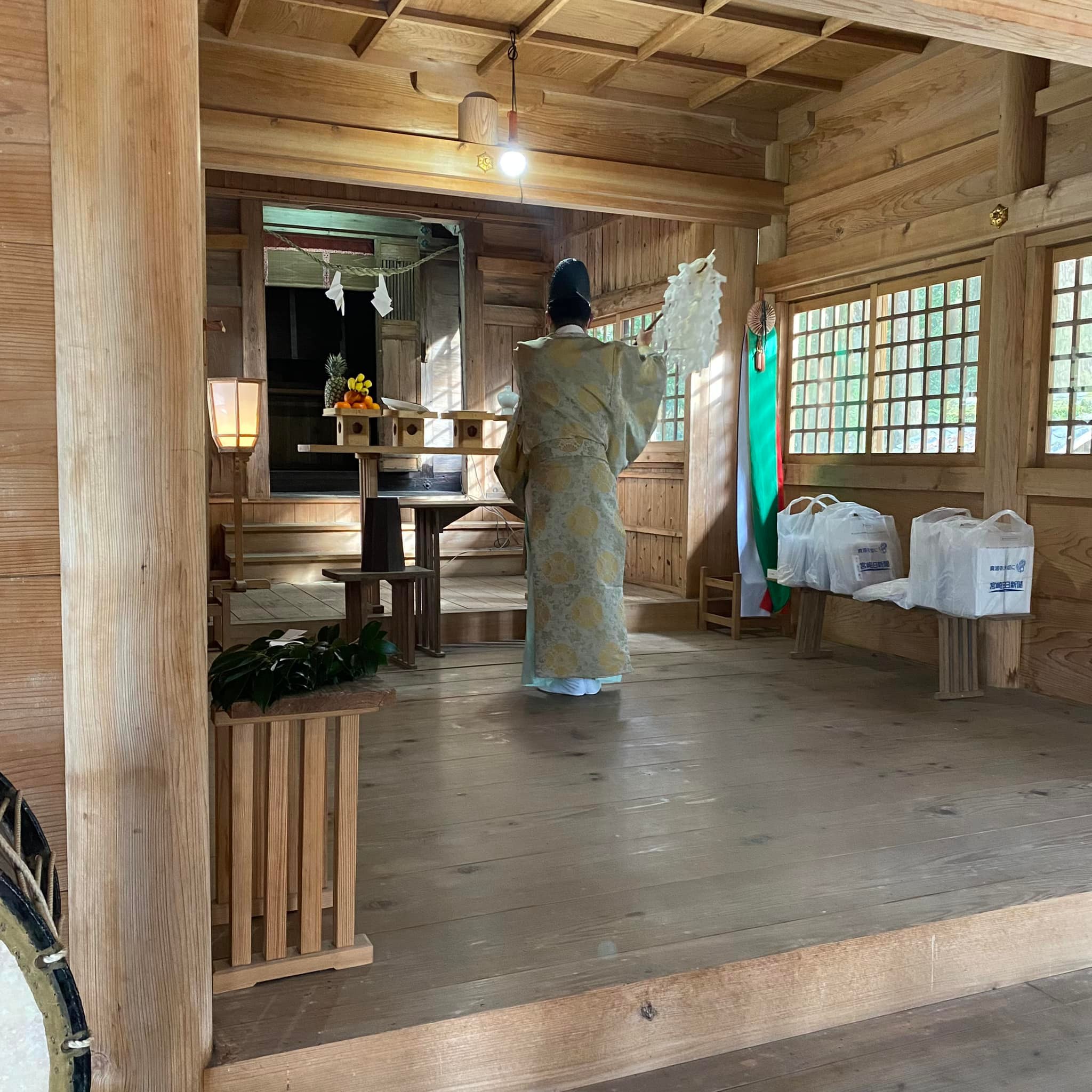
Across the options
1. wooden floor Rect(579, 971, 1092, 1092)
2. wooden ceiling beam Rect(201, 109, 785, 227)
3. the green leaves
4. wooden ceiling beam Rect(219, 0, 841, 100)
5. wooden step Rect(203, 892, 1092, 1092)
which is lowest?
wooden floor Rect(579, 971, 1092, 1092)

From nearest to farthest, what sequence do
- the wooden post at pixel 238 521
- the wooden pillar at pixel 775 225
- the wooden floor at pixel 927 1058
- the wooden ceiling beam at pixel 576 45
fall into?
the wooden floor at pixel 927 1058 < the wooden ceiling beam at pixel 576 45 < the wooden pillar at pixel 775 225 < the wooden post at pixel 238 521

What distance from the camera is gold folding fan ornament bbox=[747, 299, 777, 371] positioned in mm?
5379

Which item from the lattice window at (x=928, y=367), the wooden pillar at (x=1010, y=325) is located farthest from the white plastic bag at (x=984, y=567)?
the lattice window at (x=928, y=367)

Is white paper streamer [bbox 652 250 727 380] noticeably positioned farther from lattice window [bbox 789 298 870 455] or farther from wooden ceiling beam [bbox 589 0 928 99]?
lattice window [bbox 789 298 870 455]

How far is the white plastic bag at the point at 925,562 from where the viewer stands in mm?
3877

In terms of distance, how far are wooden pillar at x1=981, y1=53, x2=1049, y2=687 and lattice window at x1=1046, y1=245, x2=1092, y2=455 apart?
0.33 ft

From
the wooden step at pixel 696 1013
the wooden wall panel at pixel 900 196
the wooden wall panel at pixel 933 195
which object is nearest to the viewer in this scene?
the wooden step at pixel 696 1013

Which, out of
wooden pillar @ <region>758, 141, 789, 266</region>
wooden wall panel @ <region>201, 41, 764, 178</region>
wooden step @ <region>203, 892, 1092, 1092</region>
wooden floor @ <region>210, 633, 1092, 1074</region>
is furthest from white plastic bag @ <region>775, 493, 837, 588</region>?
wooden step @ <region>203, 892, 1092, 1092</region>

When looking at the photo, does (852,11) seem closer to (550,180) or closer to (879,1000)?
(879,1000)

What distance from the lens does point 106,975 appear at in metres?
1.51

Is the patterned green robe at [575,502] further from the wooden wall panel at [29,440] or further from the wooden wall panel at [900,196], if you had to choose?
the wooden wall panel at [29,440]

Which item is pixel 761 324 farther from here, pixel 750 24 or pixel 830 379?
pixel 750 24

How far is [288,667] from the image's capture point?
5.97 feet

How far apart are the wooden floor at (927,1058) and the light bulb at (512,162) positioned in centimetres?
388
